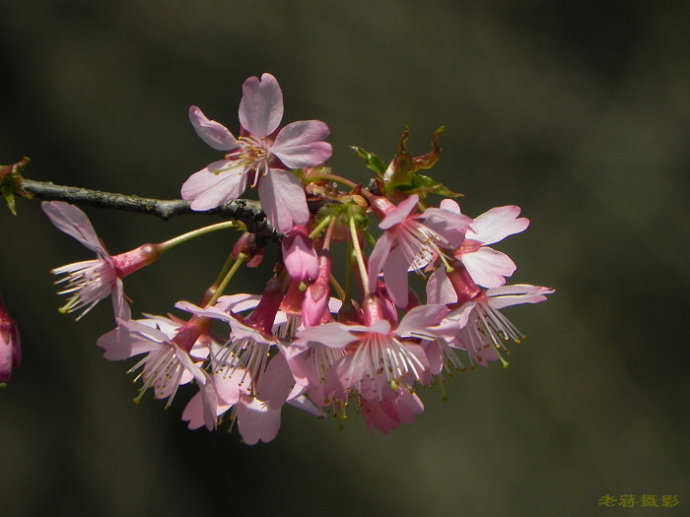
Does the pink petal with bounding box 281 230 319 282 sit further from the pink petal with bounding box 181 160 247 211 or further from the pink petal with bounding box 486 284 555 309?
the pink petal with bounding box 486 284 555 309

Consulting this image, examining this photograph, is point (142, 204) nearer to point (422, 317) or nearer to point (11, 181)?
point (11, 181)

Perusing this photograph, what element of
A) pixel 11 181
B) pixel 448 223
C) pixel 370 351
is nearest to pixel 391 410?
pixel 370 351

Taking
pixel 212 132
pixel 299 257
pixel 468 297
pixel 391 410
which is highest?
pixel 212 132

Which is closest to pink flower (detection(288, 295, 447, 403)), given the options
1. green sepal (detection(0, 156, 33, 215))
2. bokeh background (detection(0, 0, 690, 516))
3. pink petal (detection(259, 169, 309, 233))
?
pink petal (detection(259, 169, 309, 233))

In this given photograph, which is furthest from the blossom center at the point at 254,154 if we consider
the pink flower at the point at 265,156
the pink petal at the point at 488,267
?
the pink petal at the point at 488,267

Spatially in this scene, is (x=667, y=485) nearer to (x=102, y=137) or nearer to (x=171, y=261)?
(x=171, y=261)

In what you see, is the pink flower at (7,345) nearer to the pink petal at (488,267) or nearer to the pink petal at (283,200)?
the pink petal at (283,200)
